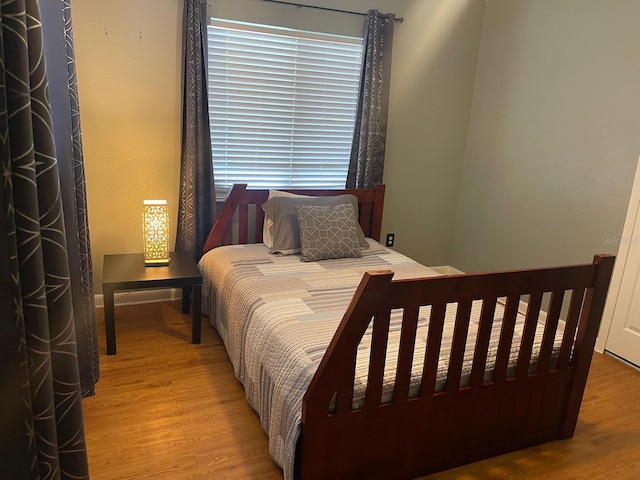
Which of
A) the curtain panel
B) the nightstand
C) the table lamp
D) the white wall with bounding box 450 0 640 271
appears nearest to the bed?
the nightstand

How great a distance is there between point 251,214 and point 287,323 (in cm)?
153

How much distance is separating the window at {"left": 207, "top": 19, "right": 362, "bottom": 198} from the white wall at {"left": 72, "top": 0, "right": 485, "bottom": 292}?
13 centimetres

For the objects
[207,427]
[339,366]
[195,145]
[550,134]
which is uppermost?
[550,134]

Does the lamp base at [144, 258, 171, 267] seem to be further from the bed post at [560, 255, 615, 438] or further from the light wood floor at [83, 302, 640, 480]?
the bed post at [560, 255, 615, 438]

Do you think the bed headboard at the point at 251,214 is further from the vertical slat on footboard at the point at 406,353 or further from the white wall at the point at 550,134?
the vertical slat on footboard at the point at 406,353

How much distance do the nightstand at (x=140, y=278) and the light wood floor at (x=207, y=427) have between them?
7.1 inches

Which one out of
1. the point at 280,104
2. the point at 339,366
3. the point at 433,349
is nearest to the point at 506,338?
the point at 433,349

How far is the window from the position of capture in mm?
3213

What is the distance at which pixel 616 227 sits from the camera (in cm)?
287

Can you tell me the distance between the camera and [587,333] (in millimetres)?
2045

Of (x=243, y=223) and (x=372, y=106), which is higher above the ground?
(x=372, y=106)

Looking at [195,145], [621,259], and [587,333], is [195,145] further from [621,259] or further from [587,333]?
[621,259]

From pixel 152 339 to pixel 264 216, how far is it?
107 centimetres

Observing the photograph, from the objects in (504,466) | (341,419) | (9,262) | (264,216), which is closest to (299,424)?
(341,419)
